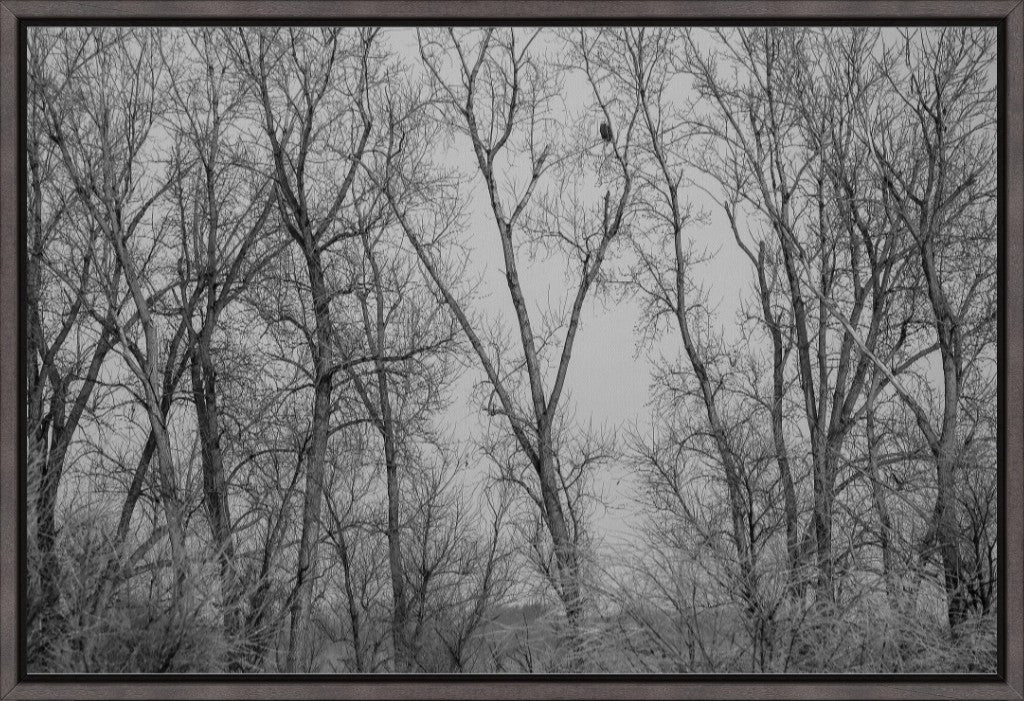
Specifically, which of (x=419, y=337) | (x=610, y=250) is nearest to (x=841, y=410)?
(x=610, y=250)

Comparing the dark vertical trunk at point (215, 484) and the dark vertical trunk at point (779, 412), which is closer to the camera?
the dark vertical trunk at point (215, 484)

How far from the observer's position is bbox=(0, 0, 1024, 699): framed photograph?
390cm

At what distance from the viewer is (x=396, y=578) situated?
4.05 meters

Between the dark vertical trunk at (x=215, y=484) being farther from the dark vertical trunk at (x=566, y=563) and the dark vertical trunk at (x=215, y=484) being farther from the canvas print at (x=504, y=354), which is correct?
the dark vertical trunk at (x=566, y=563)

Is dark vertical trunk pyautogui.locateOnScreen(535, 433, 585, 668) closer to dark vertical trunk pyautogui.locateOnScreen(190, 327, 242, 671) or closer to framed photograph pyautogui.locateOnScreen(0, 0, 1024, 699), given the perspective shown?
framed photograph pyautogui.locateOnScreen(0, 0, 1024, 699)

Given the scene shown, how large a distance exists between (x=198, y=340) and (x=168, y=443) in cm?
46

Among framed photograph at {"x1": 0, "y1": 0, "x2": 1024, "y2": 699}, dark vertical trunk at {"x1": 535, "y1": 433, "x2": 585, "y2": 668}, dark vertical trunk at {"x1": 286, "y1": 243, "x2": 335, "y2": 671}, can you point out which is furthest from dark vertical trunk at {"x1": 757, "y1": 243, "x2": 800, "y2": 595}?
dark vertical trunk at {"x1": 286, "y1": 243, "x2": 335, "y2": 671}

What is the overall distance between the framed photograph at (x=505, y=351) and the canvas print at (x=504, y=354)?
1 cm

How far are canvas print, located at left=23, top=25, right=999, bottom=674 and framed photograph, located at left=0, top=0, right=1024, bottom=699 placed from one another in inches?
0.5

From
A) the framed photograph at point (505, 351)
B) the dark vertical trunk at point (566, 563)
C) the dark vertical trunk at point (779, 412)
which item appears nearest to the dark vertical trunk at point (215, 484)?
the framed photograph at point (505, 351)

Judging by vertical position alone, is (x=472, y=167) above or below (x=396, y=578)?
above

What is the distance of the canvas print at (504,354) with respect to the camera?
3918 millimetres

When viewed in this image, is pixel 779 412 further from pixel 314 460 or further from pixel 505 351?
pixel 314 460
